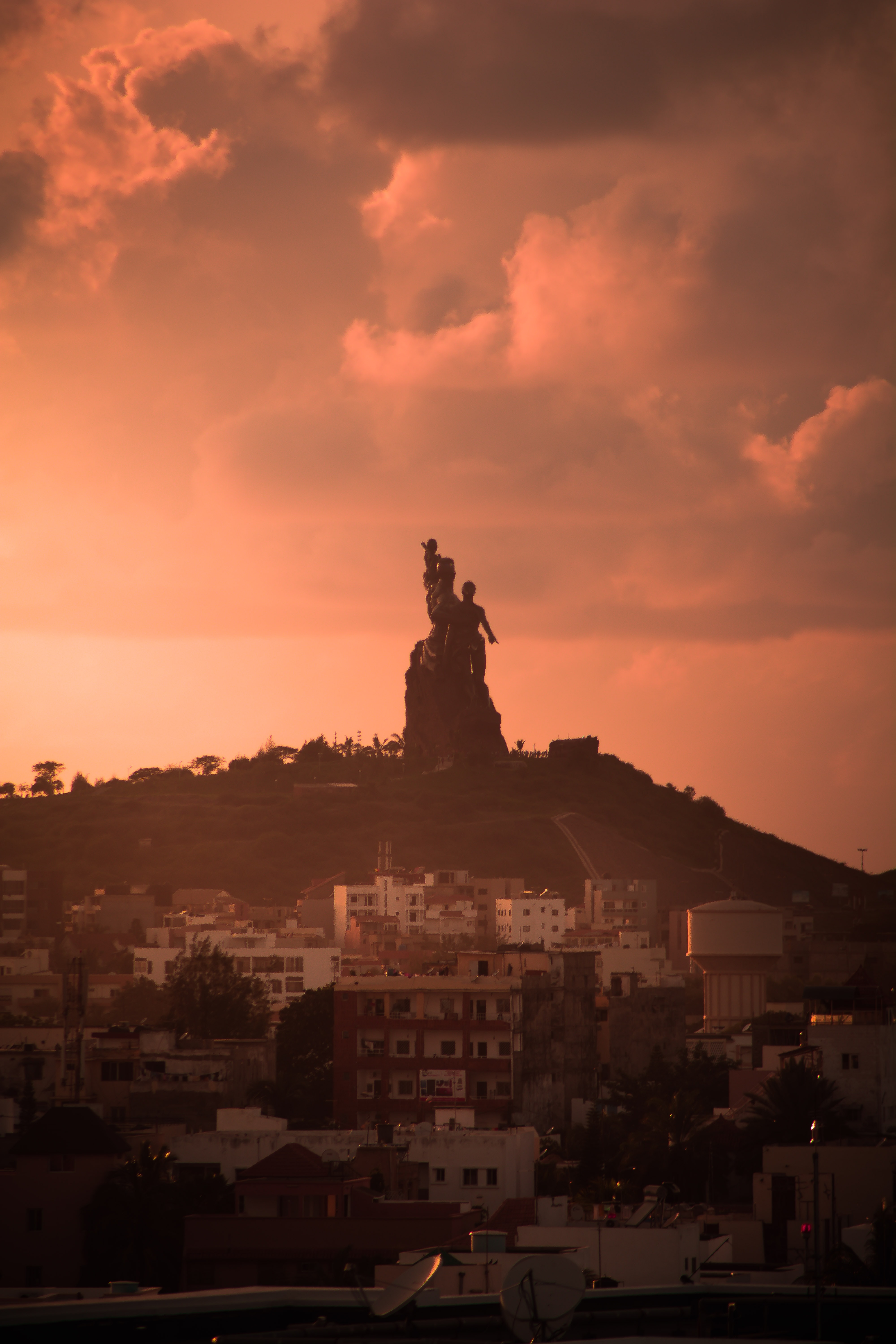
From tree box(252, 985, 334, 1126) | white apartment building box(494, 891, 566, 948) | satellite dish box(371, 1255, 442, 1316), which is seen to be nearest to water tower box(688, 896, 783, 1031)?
tree box(252, 985, 334, 1126)

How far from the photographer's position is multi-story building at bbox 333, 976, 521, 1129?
67.9m

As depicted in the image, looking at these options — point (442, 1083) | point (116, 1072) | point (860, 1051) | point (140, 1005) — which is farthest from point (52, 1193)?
point (140, 1005)

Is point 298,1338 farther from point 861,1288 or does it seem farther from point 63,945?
point 63,945

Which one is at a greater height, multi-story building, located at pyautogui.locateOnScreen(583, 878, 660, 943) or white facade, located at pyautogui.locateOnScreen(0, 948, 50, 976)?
multi-story building, located at pyautogui.locateOnScreen(583, 878, 660, 943)

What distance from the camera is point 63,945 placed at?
11994 centimetres

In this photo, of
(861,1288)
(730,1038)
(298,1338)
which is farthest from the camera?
(730,1038)

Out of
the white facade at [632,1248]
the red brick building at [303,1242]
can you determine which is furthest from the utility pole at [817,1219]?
the red brick building at [303,1242]

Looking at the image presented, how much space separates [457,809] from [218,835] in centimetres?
2060

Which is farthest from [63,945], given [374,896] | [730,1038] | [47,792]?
[47,792]

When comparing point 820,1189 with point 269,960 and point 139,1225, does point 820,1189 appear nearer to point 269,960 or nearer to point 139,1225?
point 139,1225

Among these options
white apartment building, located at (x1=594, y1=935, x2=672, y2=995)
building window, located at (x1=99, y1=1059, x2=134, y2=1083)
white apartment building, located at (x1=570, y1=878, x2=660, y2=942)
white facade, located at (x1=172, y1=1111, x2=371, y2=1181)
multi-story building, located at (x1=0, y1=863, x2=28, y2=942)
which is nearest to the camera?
white facade, located at (x1=172, y1=1111, x2=371, y2=1181)

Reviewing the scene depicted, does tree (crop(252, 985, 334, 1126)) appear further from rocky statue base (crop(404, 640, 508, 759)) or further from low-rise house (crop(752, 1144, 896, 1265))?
rocky statue base (crop(404, 640, 508, 759))

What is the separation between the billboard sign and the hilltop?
73.7 metres

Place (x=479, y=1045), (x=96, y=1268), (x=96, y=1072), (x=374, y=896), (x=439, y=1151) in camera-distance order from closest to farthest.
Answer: (x=96, y=1268)
(x=439, y=1151)
(x=96, y=1072)
(x=479, y=1045)
(x=374, y=896)
